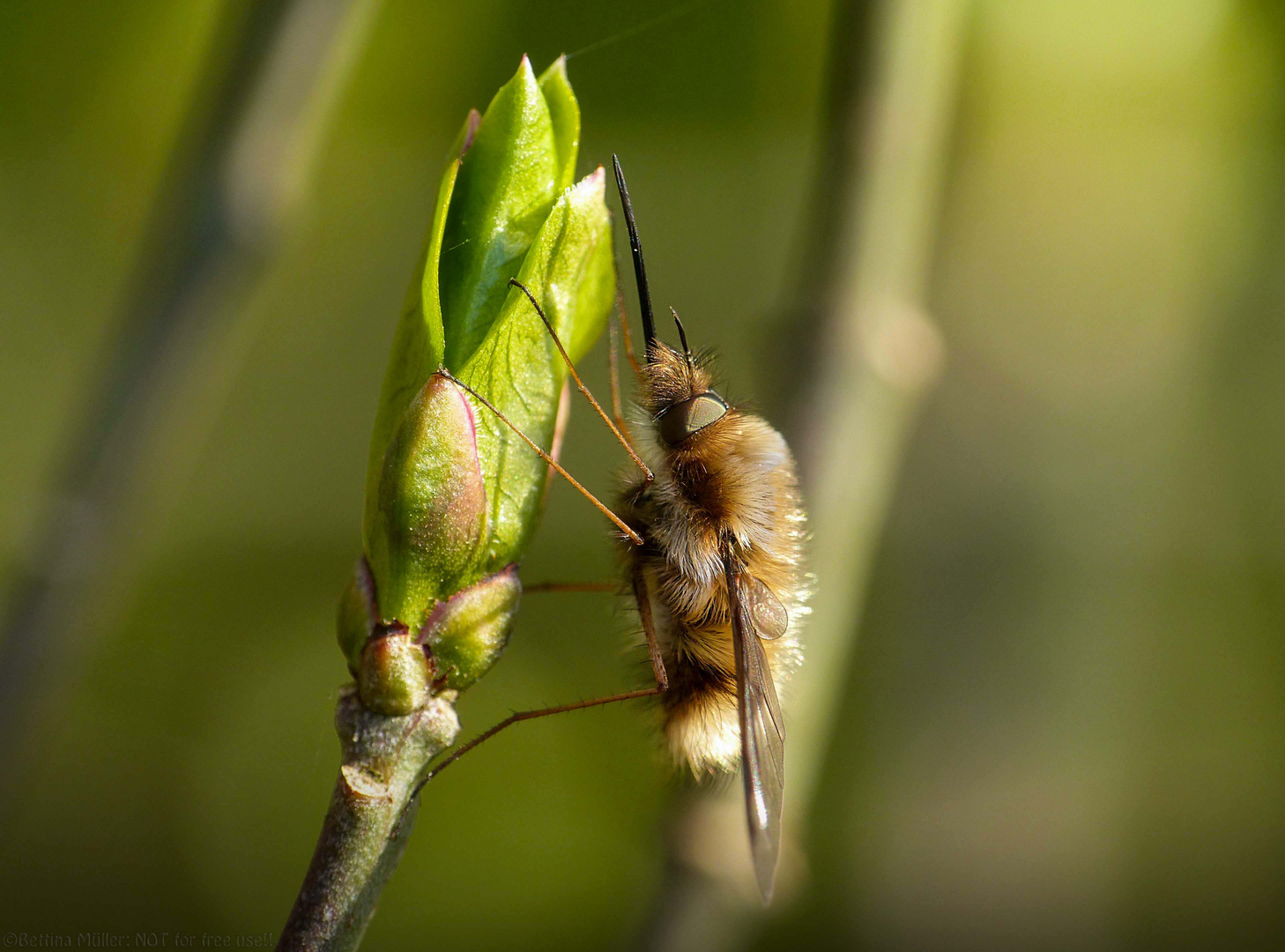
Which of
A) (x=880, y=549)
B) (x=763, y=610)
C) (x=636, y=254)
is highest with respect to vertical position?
(x=636, y=254)

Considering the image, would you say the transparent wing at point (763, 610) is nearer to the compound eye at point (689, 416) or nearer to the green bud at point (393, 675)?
the compound eye at point (689, 416)

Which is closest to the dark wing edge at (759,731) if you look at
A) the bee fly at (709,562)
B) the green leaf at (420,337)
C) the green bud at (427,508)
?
the bee fly at (709,562)

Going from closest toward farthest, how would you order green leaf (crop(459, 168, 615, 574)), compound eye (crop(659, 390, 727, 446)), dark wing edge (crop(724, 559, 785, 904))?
green leaf (crop(459, 168, 615, 574))
dark wing edge (crop(724, 559, 785, 904))
compound eye (crop(659, 390, 727, 446))

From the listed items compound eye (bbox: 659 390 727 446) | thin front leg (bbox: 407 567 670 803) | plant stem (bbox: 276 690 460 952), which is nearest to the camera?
plant stem (bbox: 276 690 460 952)

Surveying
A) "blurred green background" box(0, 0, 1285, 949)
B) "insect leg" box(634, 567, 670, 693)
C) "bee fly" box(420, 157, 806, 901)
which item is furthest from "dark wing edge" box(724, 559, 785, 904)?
"blurred green background" box(0, 0, 1285, 949)

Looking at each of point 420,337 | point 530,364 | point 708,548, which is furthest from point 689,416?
point 420,337

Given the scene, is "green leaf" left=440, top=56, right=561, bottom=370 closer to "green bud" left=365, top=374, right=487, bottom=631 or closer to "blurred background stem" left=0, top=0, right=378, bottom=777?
"green bud" left=365, top=374, right=487, bottom=631

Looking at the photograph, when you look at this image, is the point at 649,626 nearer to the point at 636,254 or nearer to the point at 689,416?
the point at 689,416

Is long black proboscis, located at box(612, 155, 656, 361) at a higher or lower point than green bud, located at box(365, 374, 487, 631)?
higher
